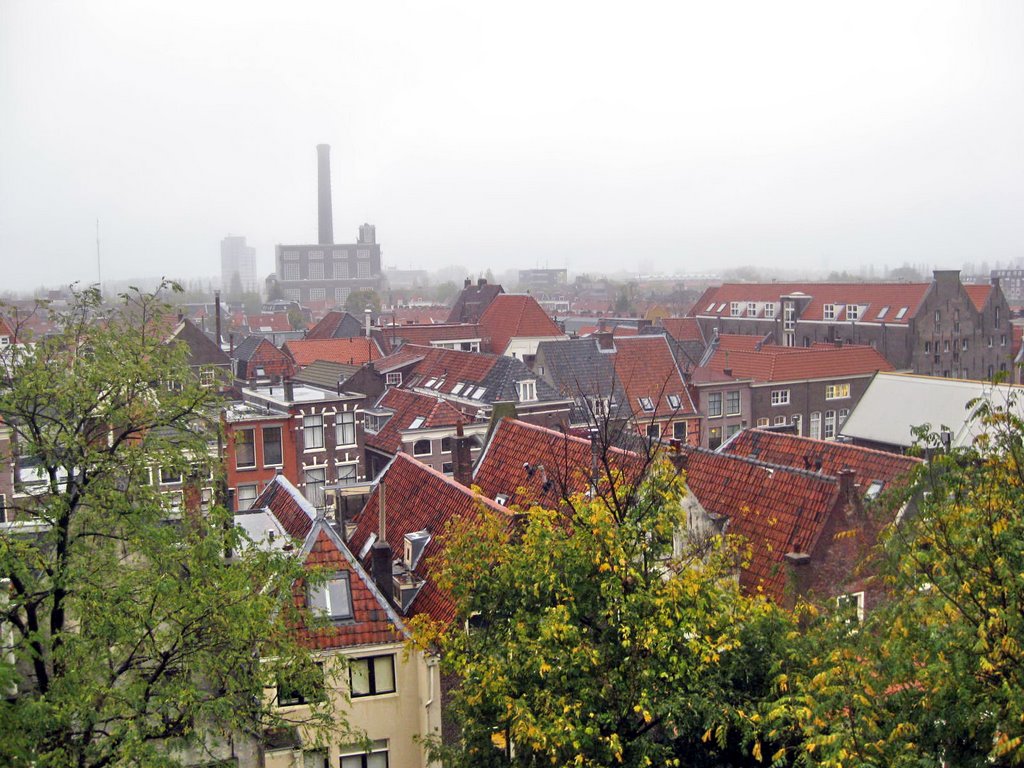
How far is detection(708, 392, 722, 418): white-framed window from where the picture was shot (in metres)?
63.1

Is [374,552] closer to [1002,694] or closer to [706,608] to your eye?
[706,608]

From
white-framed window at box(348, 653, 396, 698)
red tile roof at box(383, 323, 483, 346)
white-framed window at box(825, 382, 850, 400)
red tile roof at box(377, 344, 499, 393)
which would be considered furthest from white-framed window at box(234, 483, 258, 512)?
white-framed window at box(825, 382, 850, 400)

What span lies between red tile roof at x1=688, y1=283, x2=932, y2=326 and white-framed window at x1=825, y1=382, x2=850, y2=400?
80.4 ft

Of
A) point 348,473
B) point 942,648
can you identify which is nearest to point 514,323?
point 348,473

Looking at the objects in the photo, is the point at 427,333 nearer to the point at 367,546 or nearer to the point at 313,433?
the point at 313,433

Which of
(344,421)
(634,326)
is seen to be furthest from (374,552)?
(634,326)

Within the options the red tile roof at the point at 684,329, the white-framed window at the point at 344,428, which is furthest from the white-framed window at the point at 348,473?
the red tile roof at the point at 684,329

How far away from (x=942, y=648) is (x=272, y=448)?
40.0 metres

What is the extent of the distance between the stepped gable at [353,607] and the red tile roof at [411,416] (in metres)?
27.6

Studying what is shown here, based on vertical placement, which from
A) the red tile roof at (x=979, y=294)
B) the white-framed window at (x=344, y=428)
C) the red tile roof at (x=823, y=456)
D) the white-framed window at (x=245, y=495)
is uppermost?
the red tile roof at (x=979, y=294)

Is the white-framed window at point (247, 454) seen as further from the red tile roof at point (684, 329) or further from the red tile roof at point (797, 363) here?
the red tile roof at point (684, 329)

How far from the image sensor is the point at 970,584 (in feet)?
41.6

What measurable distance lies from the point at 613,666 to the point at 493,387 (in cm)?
4086

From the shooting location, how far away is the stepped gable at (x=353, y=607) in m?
21.4
